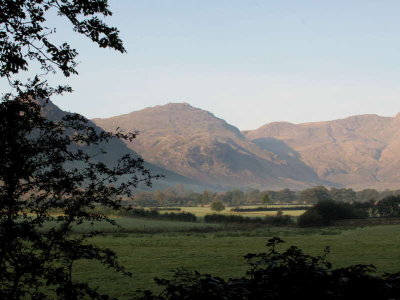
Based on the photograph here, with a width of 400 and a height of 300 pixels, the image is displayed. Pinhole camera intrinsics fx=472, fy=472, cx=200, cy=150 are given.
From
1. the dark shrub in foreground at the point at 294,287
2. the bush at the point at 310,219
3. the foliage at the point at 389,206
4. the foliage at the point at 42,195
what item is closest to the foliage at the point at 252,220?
the bush at the point at 310,219

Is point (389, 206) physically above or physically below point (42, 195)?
below

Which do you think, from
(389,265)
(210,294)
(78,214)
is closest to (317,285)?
(210,294)

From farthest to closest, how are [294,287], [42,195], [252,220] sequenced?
[252,220] < [42,195] < [294,287]

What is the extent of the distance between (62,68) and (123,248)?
53.5 m

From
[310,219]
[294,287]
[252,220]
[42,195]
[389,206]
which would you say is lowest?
[252,220]

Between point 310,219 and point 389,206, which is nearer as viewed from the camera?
point 310,219

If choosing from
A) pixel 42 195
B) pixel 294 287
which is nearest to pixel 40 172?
pixel 42 195

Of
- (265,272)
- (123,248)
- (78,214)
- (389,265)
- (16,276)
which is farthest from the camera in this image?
(123,248)

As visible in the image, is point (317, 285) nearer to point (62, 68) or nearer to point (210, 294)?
point (210, 294)

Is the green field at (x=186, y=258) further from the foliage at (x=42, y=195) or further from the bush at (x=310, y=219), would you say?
the bush at (x=310, y=219)

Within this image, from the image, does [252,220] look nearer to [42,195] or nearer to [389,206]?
[389,206]

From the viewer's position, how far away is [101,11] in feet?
39.0

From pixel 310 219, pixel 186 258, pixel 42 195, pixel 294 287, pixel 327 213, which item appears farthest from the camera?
pixel 327 213

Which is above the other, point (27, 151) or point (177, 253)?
point (27, 151)
